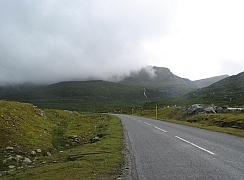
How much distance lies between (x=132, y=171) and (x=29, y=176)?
401 cm

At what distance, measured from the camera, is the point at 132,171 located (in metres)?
10.6

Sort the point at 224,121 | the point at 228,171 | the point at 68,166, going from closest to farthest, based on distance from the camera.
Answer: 1. the point at 228,171
2. the point at 68,166
3. the point at 224,121

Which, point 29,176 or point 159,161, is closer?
point 29,176

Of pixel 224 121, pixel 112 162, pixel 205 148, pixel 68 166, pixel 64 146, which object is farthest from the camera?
pixel 224 121

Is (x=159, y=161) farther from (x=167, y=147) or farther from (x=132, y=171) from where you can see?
(x=167, y=147)

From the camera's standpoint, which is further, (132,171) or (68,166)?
(68,166)

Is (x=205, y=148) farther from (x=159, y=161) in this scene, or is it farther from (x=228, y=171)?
(x=228, y=171)

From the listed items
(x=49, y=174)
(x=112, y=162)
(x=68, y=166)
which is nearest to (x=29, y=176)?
(x=49, y=174)

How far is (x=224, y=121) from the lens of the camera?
116ft

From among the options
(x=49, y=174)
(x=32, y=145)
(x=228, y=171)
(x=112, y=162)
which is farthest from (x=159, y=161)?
(x=32, y=145)

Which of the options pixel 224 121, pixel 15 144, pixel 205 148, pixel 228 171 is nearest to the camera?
pixel 228 171

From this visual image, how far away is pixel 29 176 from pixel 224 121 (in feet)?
98.8

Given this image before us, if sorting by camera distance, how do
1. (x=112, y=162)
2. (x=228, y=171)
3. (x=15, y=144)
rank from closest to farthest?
(x=228, y=171) < (x=112, y=162) < (x=15, y=144)

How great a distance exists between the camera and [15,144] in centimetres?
1952
